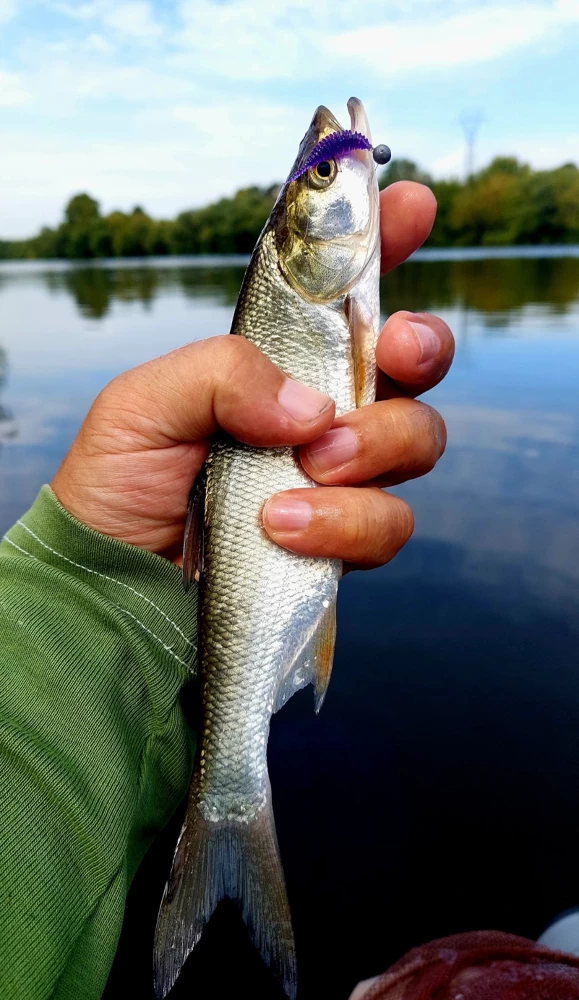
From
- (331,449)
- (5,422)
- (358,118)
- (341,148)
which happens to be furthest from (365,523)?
(5,422)

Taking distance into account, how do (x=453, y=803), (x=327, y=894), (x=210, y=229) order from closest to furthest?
(x=327, y=894), (x=453, y=803), (x=210, y=229)

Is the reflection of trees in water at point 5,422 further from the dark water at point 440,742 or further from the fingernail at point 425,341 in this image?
the fingernail at point 425,341

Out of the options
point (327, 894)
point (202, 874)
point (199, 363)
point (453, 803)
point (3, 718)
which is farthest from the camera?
point (453, 803)

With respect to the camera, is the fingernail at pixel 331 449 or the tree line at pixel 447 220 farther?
the tree line at pixel 447 220

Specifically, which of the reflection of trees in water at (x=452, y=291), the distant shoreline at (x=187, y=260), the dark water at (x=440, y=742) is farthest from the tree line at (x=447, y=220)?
the dark water at (x=440, y=742)

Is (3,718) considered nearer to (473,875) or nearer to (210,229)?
(473,875)

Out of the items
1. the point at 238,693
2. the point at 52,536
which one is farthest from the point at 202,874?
the point at 52,536

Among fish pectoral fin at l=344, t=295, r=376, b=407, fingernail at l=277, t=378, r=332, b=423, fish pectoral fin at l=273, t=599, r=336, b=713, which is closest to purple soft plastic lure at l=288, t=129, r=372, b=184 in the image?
fish pectoral fin at l=344, t=295, r=376, b=407

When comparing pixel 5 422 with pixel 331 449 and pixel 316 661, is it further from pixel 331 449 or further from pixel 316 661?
pixel 316 661
